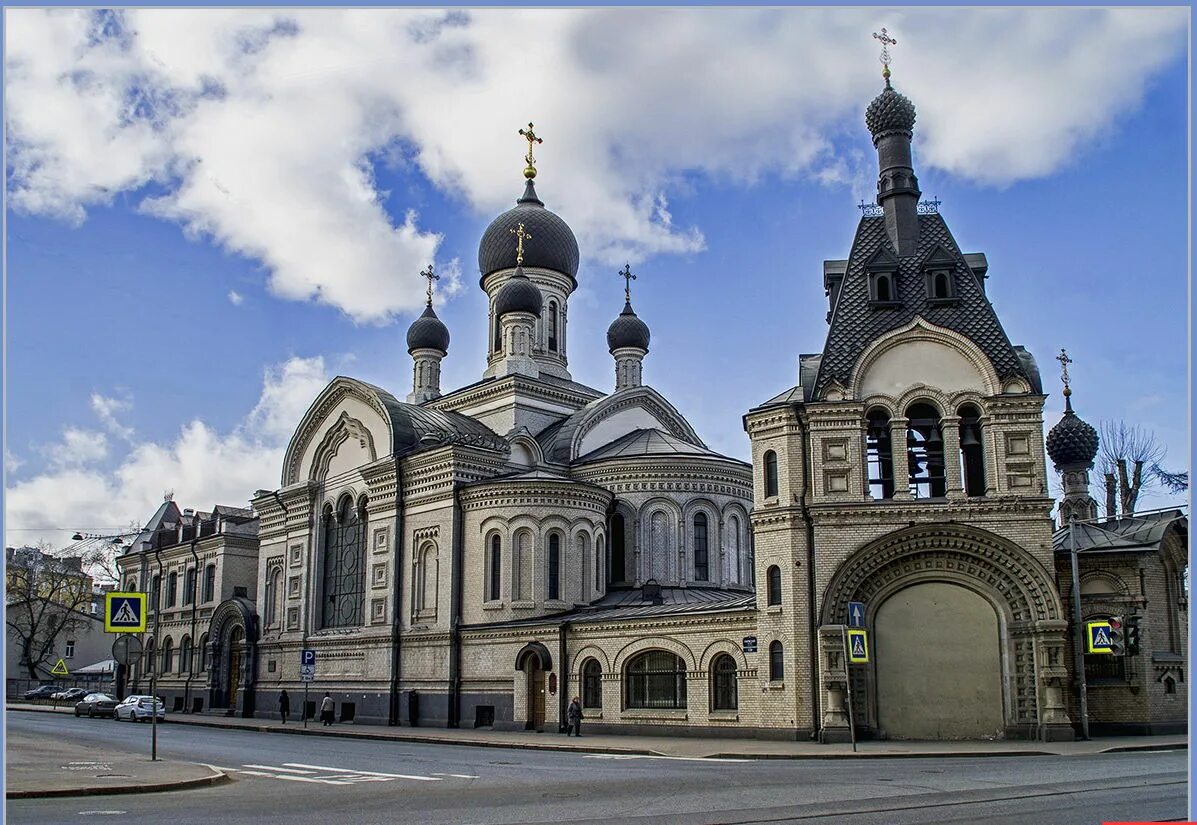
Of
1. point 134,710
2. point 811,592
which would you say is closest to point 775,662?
point 811,592

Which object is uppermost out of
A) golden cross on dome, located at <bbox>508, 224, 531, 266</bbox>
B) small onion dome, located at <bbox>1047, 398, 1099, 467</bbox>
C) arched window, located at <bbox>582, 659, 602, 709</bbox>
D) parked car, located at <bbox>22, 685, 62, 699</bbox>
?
golden cross on dome, located at <bbox>508, 224, 531, 266</bbox>

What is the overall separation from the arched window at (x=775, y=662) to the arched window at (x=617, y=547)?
13566 millimetres

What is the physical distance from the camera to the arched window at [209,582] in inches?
2156

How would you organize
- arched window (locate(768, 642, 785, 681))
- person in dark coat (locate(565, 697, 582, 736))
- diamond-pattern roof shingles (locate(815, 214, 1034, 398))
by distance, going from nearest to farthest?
arched window (locate(768, 642, 785, 681)) → diamond-pattern roof shingles (locate(815, 214, 1034, 398)) → person in dark coat (locate(565, 697, 582, 736))

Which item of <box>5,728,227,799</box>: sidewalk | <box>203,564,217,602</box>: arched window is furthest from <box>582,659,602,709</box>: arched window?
<box>203,564,217,602</box>: arched window

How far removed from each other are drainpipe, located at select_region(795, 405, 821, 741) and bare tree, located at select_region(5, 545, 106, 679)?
53.3 m

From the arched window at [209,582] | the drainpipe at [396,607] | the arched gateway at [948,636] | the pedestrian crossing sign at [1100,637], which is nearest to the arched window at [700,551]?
the drainpipe at [396,607]

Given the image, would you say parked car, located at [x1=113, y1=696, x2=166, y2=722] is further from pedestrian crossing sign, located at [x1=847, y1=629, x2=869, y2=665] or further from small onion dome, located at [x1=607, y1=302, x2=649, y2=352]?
pedestrian crossing sign, located at [x1=847, y1=629, x2=869, y2=665]

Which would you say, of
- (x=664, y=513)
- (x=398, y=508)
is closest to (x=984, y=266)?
(x=664, y=513)

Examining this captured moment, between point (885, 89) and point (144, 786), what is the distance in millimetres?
26755

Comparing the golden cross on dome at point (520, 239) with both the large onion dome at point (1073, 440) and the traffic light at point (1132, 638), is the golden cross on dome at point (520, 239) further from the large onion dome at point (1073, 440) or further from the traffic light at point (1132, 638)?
the traffic light at point (1132, 638)

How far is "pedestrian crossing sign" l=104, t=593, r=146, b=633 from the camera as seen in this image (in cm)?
2084

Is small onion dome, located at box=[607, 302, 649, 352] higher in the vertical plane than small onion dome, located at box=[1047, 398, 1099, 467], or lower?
higher

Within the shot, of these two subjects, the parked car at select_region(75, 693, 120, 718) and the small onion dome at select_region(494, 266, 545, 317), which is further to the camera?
the parked car at select_region(75, 693, 120, 718)
